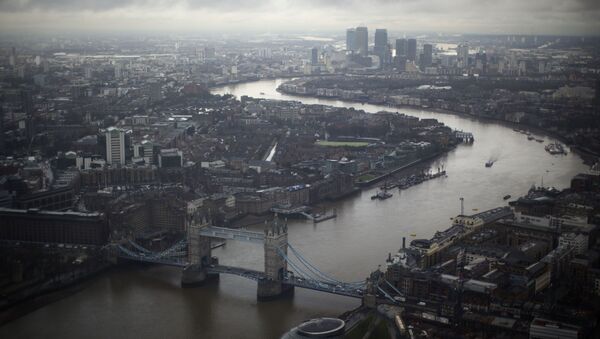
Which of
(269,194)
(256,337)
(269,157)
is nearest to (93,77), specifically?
(269,157)

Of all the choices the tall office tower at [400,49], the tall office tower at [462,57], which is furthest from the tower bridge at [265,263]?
the tall office tower at [400,49]

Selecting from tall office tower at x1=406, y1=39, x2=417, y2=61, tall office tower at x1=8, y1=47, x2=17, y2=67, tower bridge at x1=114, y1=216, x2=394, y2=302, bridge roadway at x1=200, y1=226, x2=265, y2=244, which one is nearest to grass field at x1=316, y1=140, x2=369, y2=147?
tall office tower at x1=8, y1=47, x2=17, y2=67

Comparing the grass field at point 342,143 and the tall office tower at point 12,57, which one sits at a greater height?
the tall office tower at point 12,57

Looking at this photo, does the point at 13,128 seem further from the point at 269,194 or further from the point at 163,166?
the point at 269,194

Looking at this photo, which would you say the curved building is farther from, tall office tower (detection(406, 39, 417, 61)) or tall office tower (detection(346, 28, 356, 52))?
tall office tower (detection(346, 28, 356, 52))

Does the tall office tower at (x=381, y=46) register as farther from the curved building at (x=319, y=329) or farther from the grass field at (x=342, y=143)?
the curved building at (x=319, y=329)

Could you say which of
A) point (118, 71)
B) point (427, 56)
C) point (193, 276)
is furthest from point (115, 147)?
point (427, 56)

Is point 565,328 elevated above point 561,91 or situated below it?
below
